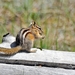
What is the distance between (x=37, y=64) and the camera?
8.37 ft

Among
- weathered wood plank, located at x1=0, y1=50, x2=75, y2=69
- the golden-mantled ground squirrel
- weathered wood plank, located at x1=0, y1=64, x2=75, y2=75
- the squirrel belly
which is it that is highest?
the golden-mantled ground squirrel

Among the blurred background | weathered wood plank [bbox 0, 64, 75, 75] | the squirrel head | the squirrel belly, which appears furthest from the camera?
the blurred background

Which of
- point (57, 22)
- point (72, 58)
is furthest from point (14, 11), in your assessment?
point (72, 58)

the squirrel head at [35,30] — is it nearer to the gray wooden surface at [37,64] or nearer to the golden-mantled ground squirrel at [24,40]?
the golden-mantled ground squirrel at [24,40]

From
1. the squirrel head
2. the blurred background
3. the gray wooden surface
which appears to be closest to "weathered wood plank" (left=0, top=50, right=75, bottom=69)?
the gray wooden surface

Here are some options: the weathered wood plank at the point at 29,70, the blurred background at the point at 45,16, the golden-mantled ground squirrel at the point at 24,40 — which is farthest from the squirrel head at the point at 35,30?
the blurred background at the point at 45,16

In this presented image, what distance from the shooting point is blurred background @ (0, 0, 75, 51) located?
4383mm

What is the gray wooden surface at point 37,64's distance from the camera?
2.49m

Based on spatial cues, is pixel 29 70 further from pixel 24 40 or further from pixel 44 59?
pixel 24 40

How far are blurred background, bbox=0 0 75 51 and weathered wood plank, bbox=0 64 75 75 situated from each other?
5.47 ft

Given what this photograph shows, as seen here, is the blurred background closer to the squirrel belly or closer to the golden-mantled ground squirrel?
the golden-mantled ground squirrel

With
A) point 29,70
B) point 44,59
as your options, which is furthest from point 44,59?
point 29,70

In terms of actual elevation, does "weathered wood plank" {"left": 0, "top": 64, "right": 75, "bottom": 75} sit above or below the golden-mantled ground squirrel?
below

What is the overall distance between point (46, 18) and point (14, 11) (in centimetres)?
42
